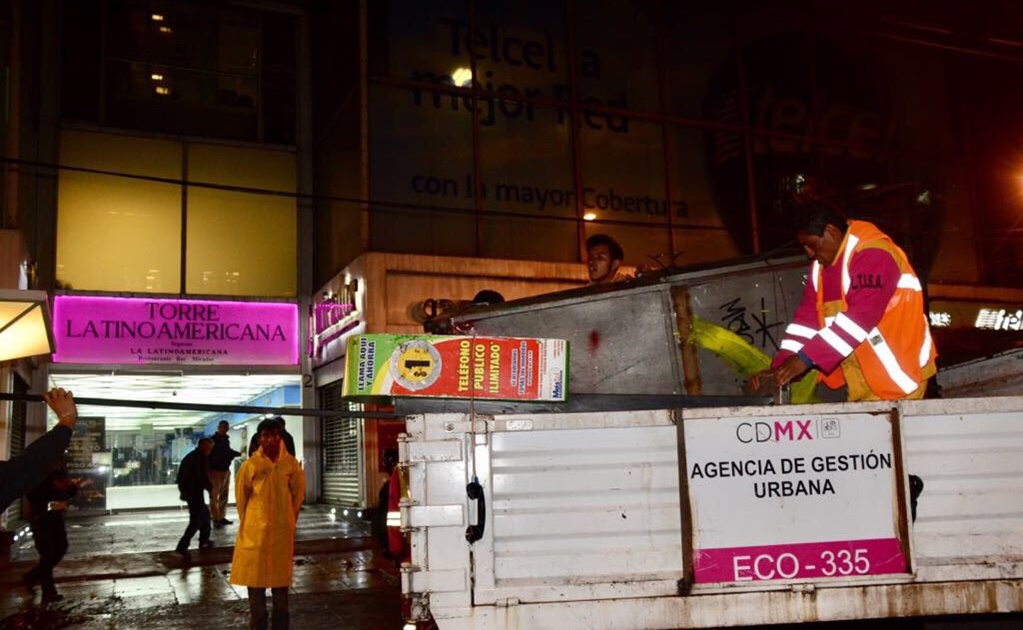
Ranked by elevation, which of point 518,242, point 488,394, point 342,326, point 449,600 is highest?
point 518,242

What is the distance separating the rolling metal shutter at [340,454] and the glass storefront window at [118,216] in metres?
3.87

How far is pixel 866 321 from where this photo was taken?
4.56 metres

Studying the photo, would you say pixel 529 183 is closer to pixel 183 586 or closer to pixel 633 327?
pixel 183 586

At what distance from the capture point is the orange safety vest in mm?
4645

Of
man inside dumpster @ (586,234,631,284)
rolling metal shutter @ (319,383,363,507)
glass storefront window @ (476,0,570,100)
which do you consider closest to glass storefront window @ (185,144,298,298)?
rolling metal shutter @ (319,383,363,507)

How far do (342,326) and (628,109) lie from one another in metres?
7.01

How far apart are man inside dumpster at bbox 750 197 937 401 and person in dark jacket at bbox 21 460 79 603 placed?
7.35 meters

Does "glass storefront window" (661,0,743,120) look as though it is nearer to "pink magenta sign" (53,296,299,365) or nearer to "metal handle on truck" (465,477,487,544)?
"pink magenta sign" (53,296,299,365)

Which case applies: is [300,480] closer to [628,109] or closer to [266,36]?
[628,109]

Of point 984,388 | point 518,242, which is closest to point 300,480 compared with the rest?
point 984,388

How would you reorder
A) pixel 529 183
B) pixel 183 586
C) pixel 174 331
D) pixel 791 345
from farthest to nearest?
pixel 174 331, pixel 529 183, pixel 183 586, pixel 791 345

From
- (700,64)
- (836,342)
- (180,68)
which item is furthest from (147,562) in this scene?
(700,64)

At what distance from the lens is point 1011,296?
20.5 metres

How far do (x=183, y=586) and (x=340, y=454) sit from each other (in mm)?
7821
